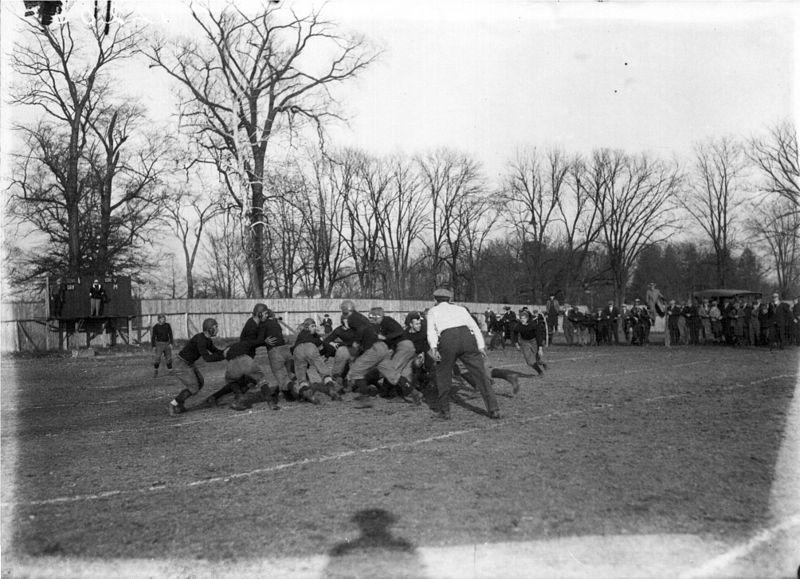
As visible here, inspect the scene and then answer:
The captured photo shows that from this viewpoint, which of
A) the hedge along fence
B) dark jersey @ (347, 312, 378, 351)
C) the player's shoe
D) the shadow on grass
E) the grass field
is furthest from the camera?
the hedge along fence

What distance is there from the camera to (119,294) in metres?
31.8

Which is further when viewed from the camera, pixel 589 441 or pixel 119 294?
pixel 119 294

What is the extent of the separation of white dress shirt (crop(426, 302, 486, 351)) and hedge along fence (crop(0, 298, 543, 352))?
2472cm

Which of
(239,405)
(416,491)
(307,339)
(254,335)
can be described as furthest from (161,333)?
(416,491)

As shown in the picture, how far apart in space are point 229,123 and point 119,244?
10.8 metres

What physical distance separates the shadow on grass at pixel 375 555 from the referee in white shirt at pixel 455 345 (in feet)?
15.0

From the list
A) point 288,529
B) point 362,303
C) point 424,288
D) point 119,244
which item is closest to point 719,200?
point 424,288

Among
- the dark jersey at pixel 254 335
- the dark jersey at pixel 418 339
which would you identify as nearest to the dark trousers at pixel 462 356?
the dark jersey at pixel 418 339

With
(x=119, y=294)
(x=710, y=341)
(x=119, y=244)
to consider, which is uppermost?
(x=119, y=244)

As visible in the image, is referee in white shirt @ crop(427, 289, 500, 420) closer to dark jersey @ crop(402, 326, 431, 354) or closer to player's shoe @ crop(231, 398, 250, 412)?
dark jersey @ crop(402, 326, 431, 354)

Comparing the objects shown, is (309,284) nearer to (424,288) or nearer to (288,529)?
(424,288)

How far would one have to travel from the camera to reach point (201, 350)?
1123cm

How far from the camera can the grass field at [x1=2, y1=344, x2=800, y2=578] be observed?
4332 mm

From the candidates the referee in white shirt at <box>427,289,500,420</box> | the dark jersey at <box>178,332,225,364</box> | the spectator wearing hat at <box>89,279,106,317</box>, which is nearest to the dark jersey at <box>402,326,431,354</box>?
the referee in white shirt at <box>427,289,500,420</box>
